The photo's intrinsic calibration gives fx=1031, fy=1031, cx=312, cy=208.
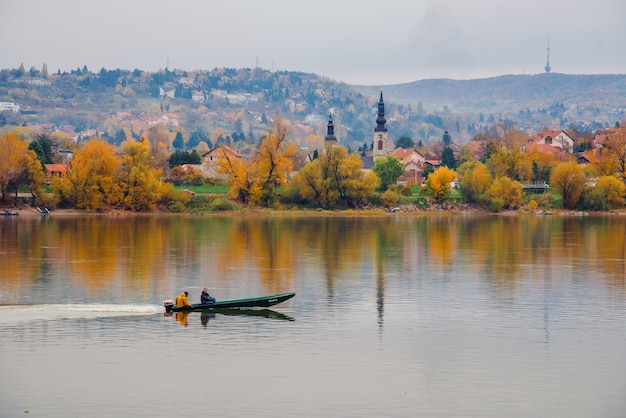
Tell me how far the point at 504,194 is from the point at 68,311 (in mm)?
106198

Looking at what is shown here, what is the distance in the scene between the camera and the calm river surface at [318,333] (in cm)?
3359

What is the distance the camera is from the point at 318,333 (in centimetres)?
4416

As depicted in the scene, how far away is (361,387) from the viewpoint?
115ft

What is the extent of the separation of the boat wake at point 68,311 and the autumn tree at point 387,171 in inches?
4155

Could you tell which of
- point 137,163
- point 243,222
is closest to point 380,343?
point 243,222

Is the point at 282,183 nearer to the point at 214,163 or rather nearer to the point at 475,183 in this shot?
the point at 214,163

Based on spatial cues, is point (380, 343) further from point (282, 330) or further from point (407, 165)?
point (407, 165)

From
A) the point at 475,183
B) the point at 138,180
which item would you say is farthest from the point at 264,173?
the point at 475,183

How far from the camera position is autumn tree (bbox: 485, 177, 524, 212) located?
146875 mm

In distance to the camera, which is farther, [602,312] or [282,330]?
[602,312]

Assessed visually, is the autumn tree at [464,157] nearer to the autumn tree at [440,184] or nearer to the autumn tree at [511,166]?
the autumn tree at [511,166]

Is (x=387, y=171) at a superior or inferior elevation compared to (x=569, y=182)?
superior

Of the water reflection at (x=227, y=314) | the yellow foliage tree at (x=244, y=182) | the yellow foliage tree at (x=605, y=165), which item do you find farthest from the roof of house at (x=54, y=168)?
the water reflection at (x=227, y=314)

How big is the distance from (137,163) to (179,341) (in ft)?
315
